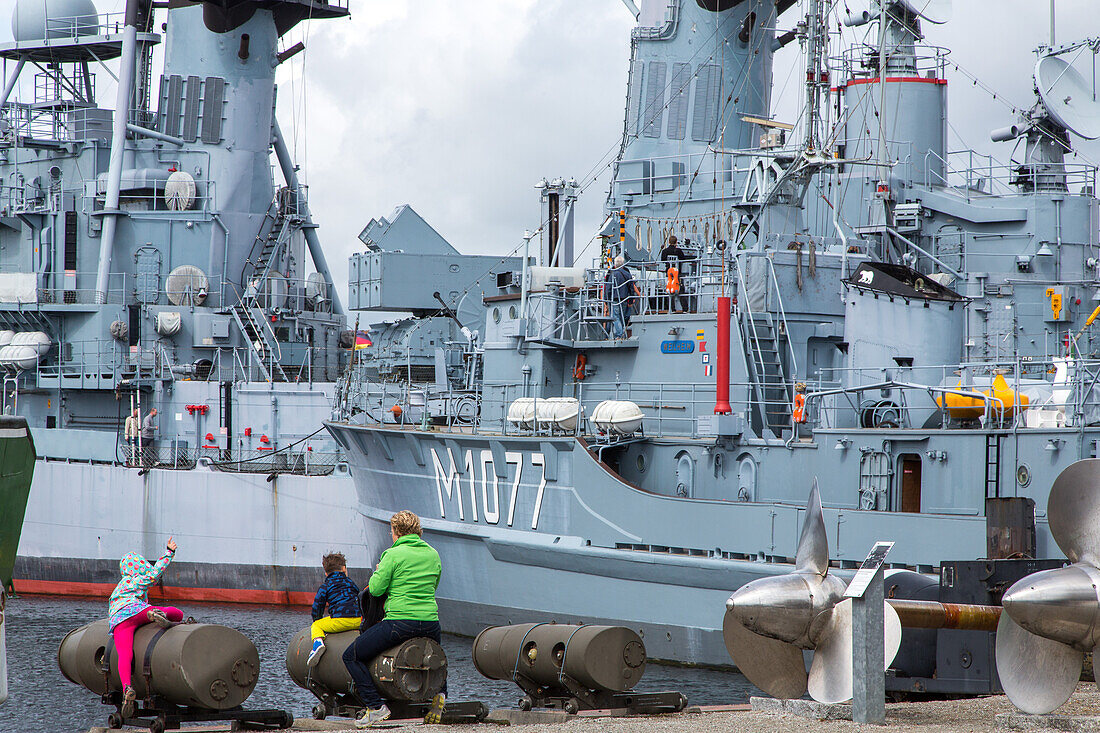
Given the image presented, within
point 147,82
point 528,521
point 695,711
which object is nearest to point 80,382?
point 147,82

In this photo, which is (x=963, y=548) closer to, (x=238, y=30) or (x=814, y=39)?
(x=814, y=39)

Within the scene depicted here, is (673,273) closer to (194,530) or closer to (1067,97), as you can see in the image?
(1067,97)

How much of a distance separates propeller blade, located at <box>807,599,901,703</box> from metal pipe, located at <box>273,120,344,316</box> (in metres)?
29.4

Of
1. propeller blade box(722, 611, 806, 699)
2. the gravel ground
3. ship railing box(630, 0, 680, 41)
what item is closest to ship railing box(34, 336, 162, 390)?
ship railing box(630, 0, 680, 41)

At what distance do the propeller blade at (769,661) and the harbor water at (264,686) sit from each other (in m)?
7.30

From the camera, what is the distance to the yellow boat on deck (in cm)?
1594

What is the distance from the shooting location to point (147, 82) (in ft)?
120

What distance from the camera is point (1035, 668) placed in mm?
7867

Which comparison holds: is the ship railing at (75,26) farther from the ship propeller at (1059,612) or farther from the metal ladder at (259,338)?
the ship propeller at (1059,612)

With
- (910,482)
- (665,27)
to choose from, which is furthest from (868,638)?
(665,27)

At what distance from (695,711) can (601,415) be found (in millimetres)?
9489

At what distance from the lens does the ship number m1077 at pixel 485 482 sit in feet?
65.3

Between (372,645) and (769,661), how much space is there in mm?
2791

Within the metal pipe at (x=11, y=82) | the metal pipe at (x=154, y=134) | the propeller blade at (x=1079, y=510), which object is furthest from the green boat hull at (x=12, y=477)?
the metal pipe at (x=11, y=82)
